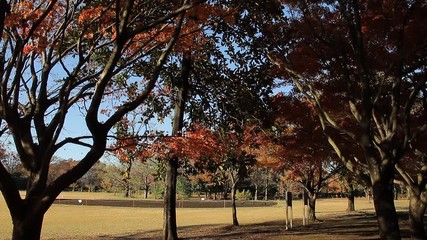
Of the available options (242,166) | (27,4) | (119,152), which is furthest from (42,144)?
(242,166)

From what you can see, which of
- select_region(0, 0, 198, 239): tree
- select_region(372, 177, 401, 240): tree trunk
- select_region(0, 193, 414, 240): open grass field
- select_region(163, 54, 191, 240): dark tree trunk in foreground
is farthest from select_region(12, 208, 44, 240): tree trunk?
select_region(0, 193, 414, 240): open grass field

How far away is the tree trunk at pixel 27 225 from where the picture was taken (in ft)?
23.8

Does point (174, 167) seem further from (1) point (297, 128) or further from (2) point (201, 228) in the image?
(2) point (201, 228)

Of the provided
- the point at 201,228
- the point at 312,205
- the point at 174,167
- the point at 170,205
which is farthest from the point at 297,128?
the point at 312,205

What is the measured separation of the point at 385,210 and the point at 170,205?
6888mm

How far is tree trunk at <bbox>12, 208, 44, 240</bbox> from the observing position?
7246mm

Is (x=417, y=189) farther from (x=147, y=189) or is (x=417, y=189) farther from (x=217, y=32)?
(x=147, y=189)

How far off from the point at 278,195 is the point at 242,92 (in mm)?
79223

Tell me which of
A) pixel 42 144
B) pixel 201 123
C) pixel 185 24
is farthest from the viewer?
pixel 201 123

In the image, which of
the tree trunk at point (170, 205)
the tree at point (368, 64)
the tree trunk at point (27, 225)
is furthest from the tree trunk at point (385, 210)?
the tree trunk at point (27, 225)

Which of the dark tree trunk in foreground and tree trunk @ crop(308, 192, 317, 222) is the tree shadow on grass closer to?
the dark tree trunk in foreground

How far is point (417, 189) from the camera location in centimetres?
1370

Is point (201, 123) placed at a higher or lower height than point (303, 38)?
lower

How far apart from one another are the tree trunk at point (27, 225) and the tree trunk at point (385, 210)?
24.4ft
